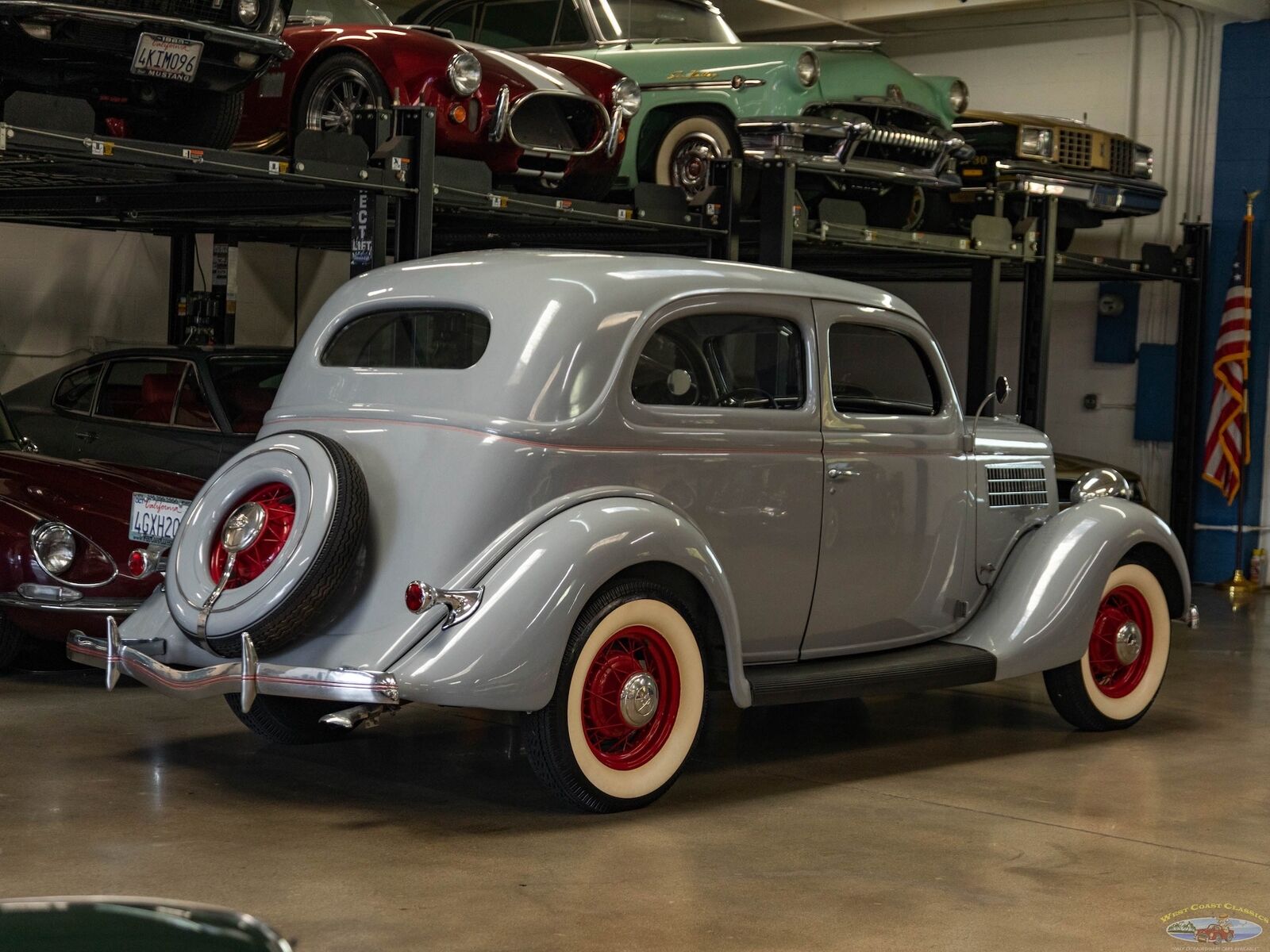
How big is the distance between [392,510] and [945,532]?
7.09 feet

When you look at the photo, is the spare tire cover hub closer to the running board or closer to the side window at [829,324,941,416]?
the running board

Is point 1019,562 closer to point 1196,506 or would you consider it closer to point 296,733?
point 296,733

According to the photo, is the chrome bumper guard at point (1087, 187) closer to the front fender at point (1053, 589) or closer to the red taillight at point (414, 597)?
the front fender at point (1053, 589)

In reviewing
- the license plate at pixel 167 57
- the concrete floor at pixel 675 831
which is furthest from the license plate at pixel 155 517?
the license plate at pixel 167 57

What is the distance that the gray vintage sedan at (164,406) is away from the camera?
8094 mm

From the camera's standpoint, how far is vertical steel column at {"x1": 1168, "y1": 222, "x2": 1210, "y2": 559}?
13.1 metres

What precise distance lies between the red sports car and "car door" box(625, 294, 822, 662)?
2890 mm

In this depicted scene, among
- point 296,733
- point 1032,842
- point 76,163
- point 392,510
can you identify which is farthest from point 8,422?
point 1032,842

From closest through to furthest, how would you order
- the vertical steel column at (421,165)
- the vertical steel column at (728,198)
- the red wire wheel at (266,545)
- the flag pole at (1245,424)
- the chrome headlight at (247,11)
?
the red wire wheel at (266,545) < the chrome headlight at (247,11) < the vertical steel column at (421,165) < the vertical steel column at (728,198) < the flag pole at (1245,424)

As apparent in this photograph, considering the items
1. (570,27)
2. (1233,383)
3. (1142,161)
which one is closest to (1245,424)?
(1233,383)

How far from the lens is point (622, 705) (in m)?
4.56

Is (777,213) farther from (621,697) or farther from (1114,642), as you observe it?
(621,697)

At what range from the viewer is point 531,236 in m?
10.6

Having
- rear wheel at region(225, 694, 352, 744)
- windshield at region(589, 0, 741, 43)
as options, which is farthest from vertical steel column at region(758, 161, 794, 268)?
rear wheel at region(225, 694, 352, 744)
